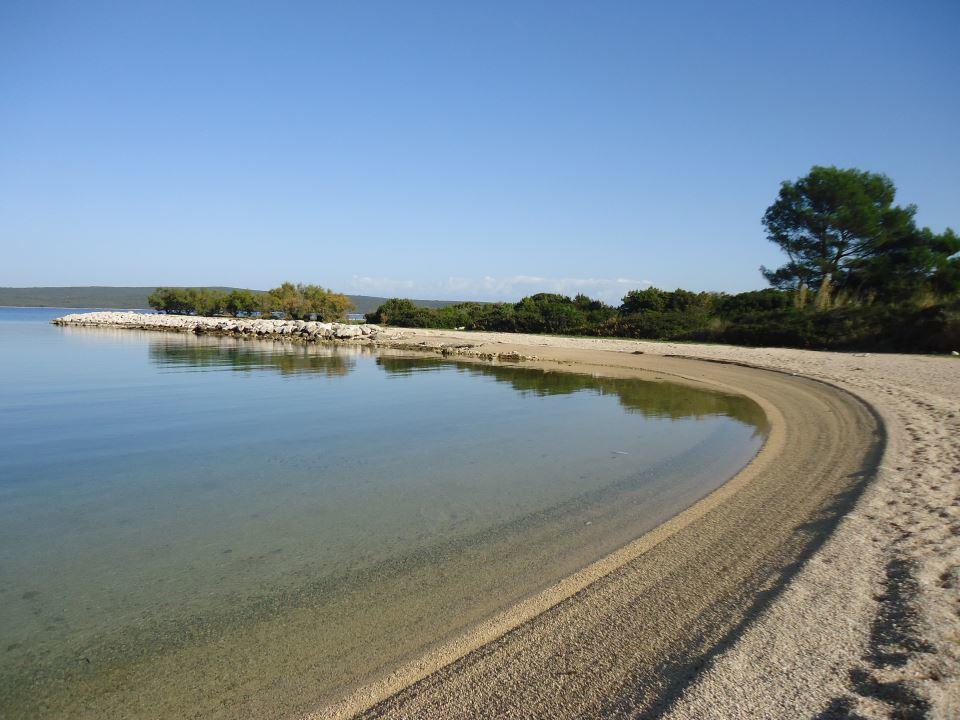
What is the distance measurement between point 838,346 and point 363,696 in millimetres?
25782

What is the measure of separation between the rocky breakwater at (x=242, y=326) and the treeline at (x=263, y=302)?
858cm

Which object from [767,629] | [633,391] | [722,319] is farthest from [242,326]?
[767,629]

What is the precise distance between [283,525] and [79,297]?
619 ft

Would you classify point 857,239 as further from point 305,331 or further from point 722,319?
point 305,331

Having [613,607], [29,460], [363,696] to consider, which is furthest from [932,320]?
[29,460]

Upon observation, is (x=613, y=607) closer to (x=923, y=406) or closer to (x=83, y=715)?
(x=83, y=715)

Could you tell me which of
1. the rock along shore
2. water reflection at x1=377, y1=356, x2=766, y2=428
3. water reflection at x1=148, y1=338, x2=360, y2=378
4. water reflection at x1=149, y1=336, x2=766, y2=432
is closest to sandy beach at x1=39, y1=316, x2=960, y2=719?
water reflection at x1=377, y1=356, x2=766, y2=428

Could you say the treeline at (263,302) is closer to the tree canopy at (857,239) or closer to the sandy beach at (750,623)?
the tree canopy at (857,239)

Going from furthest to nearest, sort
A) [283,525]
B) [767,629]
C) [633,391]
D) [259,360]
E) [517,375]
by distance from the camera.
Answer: [259,360] → [517,375] → [633,391] → [283,525] → [767,629]

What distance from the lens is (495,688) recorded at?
2.75m

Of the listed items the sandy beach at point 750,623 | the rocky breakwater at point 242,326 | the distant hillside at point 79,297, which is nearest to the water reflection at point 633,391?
the sandy beach at point 750,623

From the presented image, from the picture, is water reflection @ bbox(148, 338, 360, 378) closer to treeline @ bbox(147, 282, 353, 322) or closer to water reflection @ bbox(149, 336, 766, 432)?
water reflection @ bbox(149, 336, 766, 432)

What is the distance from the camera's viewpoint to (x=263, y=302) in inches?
2248

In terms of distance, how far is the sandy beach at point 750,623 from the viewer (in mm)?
2555
